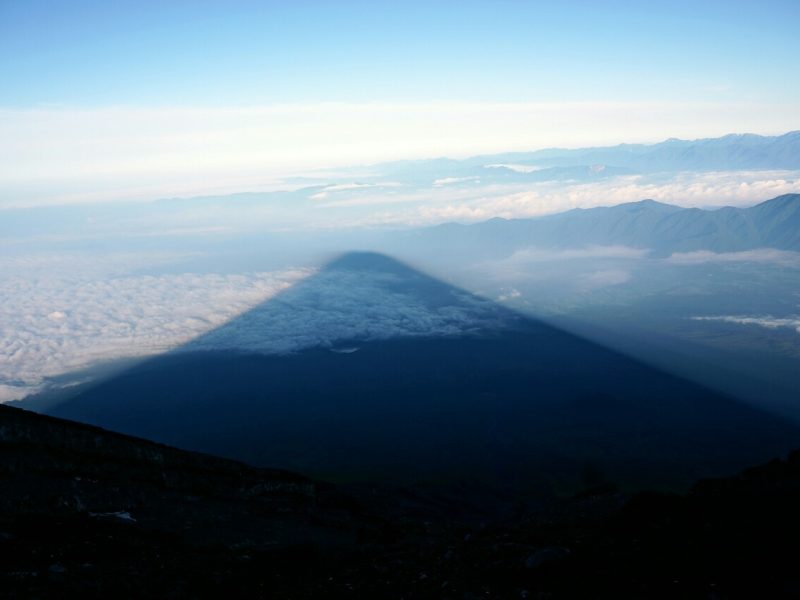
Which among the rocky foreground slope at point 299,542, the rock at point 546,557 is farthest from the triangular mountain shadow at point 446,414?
the rock at point 546,557

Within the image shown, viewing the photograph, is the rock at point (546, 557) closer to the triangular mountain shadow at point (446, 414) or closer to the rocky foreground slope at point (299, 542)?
the rocky foreground slope at point (299, 542)

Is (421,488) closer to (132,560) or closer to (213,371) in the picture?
(132,560)

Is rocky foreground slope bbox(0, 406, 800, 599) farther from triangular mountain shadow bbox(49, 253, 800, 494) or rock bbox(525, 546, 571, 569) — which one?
triangular mountain shadow bbox(49, 253, 800, 494)

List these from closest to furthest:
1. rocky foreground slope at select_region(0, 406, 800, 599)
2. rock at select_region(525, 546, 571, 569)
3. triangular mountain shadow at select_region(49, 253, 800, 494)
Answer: rocky foreground slope at select_region(0, 406, 800, 599)
rock at select_region(525, 546, 571, 569)
triangular mountain shadow at select_region(49, 253, 800, 494)

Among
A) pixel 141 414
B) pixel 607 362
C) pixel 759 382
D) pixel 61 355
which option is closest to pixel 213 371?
pixel 141 414

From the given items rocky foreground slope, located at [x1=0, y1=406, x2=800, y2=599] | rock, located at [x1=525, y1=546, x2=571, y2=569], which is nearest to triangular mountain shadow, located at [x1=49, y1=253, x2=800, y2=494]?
rocky foreground slope, located at [x1=0, y1=406, x2=800, y2=599]

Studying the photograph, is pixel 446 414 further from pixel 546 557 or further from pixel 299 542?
pixel 546 557

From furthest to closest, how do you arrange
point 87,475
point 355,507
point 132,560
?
point 355,507 → point 87,475 → point 132,560
